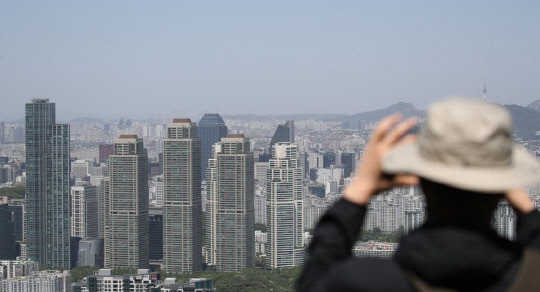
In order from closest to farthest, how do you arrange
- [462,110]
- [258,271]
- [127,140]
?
[462,110] → [258,271] → [127,140]

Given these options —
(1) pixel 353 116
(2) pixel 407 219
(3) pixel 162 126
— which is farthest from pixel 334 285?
(1) pixel 353 116

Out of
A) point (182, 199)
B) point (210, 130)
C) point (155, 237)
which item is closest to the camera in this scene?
point (155, 237)

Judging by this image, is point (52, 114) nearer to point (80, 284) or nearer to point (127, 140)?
point (127, 140)

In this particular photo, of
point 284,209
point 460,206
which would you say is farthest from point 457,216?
point 284,209

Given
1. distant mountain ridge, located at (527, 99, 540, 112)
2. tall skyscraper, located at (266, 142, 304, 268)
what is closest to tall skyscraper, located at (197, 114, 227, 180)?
tall skyscraper, located at (266, 142, 304, 268)

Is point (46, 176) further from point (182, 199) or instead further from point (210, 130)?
point (210, 130)

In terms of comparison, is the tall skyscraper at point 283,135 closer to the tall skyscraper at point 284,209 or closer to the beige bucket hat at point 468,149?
the tall skyscraper at point 284,209

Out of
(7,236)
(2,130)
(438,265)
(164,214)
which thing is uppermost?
(2,130)

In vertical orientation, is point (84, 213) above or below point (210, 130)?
below

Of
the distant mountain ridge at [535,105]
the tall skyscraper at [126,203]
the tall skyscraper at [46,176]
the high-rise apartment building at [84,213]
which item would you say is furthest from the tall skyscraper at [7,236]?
the distant mountain ridge at [535,105]
